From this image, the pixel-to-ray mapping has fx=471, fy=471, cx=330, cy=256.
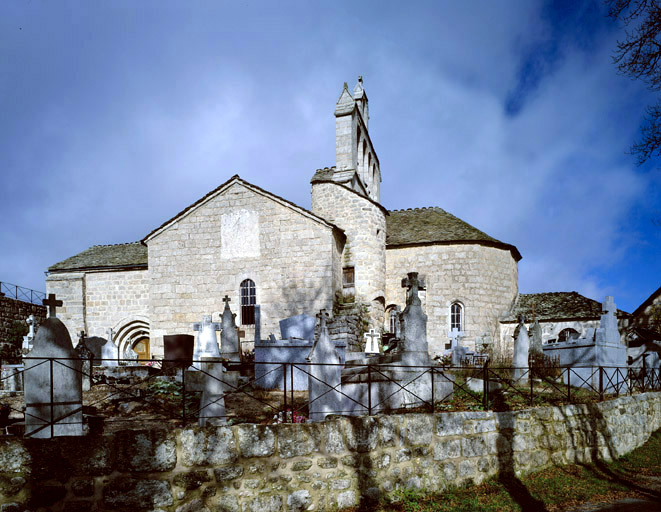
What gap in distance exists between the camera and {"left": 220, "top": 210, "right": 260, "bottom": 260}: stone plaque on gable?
2045cm

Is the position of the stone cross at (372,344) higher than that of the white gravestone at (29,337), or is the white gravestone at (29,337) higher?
the white gravestone at (29,337)

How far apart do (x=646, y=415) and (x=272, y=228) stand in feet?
47.3

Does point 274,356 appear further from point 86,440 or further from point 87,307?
point 87,307

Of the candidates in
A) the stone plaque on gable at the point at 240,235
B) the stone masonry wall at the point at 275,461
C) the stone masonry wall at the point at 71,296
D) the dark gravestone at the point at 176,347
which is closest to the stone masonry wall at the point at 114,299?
the stone masonry wall at the point at 71,296

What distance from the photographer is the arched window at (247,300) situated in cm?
2017

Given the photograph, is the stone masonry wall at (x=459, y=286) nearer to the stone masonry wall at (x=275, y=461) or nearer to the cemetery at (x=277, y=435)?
the cemetery at (x=277, y=435)

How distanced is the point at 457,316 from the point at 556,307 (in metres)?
4.66

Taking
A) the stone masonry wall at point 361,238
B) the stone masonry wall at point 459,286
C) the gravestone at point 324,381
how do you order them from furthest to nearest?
the stone masonry wall at point 459,286, the stone masonry wall at point 361,238, the gravestone at point 324,381

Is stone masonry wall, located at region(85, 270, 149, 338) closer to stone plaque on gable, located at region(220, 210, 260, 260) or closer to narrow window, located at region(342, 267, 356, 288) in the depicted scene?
stone plaque on gable, located at region(220, 210, 260, 260)

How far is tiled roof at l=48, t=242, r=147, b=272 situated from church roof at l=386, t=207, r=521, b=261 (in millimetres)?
12443

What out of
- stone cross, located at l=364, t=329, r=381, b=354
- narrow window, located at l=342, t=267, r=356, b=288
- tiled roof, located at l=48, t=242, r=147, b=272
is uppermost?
tiled roof, located at l=48, t=242, r=147, b=272

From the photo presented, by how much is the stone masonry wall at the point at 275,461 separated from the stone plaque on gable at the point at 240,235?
14576 mm

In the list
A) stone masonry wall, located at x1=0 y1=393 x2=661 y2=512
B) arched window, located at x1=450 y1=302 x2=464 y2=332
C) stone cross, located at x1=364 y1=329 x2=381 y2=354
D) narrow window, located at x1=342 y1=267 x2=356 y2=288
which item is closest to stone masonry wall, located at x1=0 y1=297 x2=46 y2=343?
narrow window, located at x1=342 y1=267 x2=356 y2=288

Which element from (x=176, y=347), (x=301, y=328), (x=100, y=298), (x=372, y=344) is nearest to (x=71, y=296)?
(x=100, y=298)
